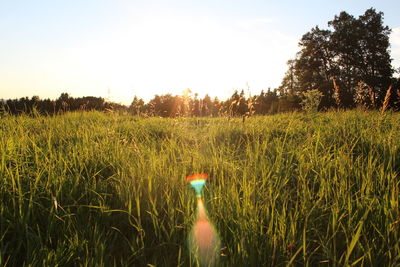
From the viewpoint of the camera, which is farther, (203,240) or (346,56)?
(346,56)

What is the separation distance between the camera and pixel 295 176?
2.35 metres

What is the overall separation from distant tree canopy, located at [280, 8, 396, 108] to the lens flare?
28.7 meters

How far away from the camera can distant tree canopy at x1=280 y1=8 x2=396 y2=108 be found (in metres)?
29.1

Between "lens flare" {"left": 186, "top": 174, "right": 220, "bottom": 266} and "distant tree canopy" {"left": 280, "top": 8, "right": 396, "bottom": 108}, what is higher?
"distant tree canopy" {"left": 280, "top": 8, "right": 396, "bottom": 108}

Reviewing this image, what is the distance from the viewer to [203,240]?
1620 millimetres

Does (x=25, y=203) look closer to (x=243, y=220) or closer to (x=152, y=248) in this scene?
(x=152, y=248)

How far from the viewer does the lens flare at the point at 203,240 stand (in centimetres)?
148

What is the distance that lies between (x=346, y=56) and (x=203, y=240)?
33.9m

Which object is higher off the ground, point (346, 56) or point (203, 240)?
point (346, 56)

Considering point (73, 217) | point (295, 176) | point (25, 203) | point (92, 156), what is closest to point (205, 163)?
point (295, 176)

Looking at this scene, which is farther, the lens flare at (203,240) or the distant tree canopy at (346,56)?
the distant tree canopy at (346,56)

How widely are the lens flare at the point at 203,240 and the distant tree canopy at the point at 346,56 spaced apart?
1130 inches

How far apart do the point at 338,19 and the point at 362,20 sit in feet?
7.59

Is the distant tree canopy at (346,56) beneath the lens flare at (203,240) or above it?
above
